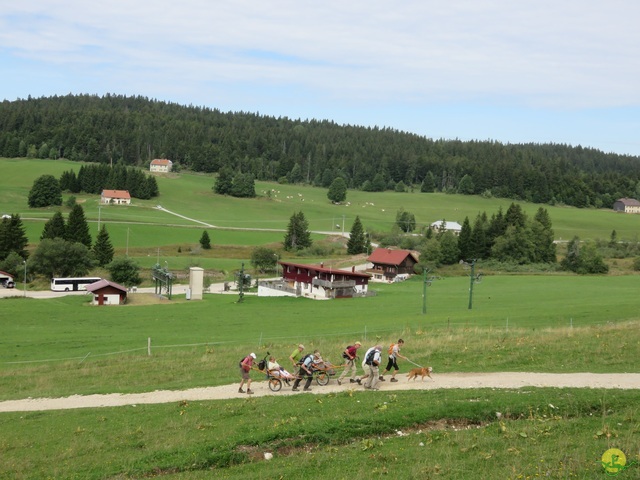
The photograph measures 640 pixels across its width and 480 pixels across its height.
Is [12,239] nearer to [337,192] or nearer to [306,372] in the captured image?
[306,372]

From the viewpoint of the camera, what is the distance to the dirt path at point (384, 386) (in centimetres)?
2186

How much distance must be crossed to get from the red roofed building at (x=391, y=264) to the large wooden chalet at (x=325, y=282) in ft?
54.4

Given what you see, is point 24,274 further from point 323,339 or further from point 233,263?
point 323,339

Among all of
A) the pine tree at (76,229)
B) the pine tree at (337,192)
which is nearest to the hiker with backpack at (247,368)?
the pine tree at (76,229)

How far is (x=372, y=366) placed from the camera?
71.6ft

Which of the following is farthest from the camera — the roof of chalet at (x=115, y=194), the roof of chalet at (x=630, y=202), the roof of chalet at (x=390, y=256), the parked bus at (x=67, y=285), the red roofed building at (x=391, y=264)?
the roof of chalet at (x=630, y=202)

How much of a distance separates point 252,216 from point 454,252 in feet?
193

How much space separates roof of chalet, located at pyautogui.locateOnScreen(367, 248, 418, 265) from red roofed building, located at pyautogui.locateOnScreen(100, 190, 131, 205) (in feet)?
229

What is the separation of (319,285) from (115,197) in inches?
3275

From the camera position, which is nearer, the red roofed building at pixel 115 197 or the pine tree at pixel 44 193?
the pine tree at pixel 44 193

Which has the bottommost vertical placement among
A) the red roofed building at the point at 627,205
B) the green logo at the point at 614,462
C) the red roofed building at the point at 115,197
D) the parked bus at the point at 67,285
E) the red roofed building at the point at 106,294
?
the parked bus at the point at 67,285

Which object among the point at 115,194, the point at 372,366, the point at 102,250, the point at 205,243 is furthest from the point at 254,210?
the point at 372,366

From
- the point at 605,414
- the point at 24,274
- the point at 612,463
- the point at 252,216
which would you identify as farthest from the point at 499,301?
the point at 252,216

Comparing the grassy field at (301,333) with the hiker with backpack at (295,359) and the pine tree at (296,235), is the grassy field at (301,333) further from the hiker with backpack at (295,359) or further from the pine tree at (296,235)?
the pine tree at (296,235)
